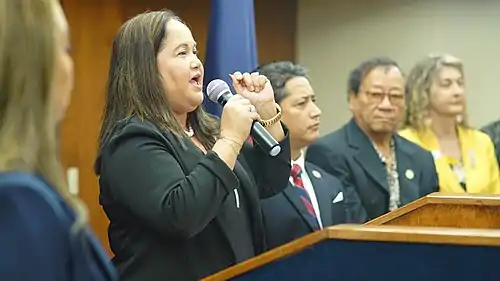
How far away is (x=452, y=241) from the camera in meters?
1.38

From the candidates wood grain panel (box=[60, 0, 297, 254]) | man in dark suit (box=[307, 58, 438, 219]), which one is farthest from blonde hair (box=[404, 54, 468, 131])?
wood grain panel (box=[60, 0, 297, 254])

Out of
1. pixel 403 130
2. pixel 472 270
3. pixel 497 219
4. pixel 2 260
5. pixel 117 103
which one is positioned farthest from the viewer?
pixel 403 130

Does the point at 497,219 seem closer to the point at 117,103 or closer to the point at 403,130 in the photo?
the point at 117,103

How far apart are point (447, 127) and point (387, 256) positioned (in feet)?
9.08

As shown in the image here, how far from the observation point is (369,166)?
369 centimetres

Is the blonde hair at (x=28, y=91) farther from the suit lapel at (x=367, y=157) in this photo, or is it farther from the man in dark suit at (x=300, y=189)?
the suit lapel at (x=367, y=157)

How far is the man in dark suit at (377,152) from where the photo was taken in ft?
12.0

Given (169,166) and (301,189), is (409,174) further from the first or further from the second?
(169,166)

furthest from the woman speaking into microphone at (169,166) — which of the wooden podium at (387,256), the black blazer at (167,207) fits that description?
the wooden podium at (387,256)

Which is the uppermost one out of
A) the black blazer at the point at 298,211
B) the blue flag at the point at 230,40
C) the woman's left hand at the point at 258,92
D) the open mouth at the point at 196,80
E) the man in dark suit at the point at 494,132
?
the blue flag at the point at 230,40

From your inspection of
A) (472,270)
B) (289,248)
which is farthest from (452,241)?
(289,248)

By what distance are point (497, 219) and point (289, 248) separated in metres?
0.54

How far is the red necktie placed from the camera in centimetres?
307

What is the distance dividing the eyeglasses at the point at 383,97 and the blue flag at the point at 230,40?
580mm
